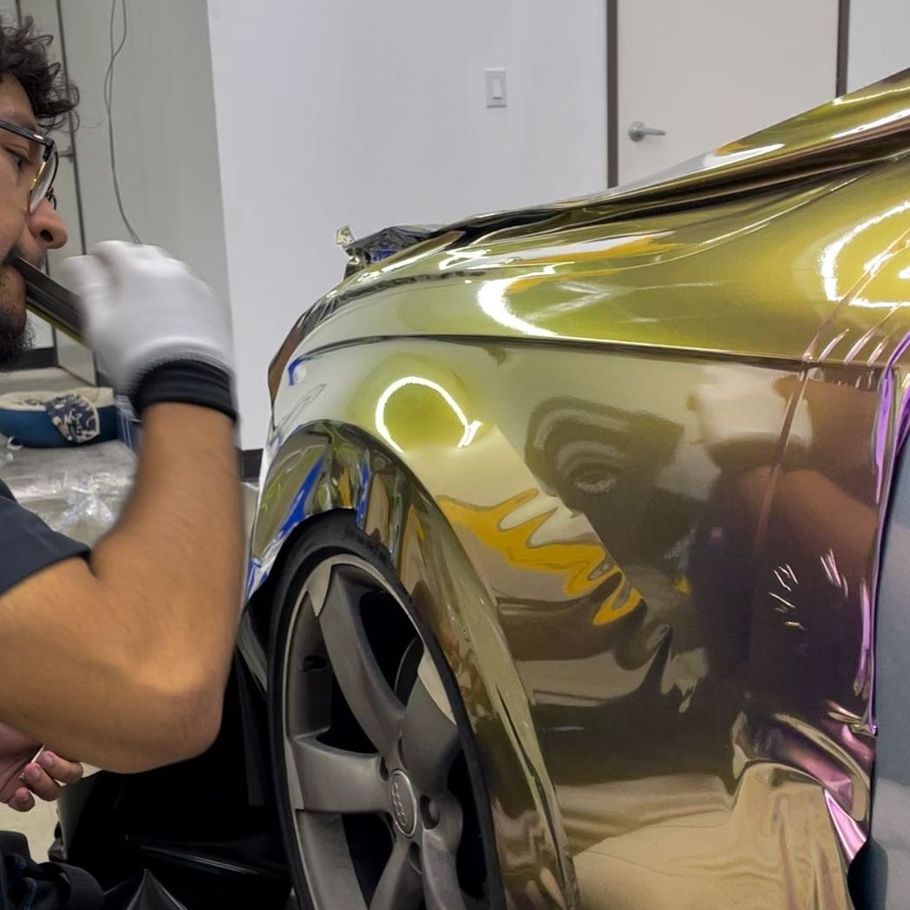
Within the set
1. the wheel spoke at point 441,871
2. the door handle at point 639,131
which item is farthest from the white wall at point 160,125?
the wheel spoke at point 441,871

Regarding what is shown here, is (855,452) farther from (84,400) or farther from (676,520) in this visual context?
(84,400)

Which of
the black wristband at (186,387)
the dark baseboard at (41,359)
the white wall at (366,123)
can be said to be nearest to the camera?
the black wristband at (186,387)

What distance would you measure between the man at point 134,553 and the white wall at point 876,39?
A: 4070mm

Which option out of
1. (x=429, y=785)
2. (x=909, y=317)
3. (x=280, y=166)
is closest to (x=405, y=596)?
(x=429, y=785)

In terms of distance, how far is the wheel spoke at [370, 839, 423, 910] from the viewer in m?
1.24

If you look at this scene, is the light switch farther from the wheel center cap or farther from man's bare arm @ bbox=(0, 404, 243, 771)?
man's bare arm @ bbox=(0, 404, 243, 771)

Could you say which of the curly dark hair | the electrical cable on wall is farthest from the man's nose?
the electrical cable on wall

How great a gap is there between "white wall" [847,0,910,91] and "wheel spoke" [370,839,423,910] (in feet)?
13.2

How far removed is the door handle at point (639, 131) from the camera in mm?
4172

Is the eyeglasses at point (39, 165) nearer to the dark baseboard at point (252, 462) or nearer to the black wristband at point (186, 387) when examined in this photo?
the black wristband at point (186, 387)

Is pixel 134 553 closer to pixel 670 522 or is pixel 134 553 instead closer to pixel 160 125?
pixel 670 522

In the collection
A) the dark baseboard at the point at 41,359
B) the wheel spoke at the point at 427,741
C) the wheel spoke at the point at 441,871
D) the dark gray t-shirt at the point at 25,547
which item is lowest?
the dark baseboard at the point at 41,359

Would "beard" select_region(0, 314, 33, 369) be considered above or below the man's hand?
above

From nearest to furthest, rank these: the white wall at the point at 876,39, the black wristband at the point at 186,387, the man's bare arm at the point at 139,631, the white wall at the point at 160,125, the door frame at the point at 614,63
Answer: the man's bare arm at the point at 139,631 → the black wristband at the point at 186,387 → the white wall at the point at 160,125 → the door frame at the point at 614,63 → the white wall at the point at 876,39
